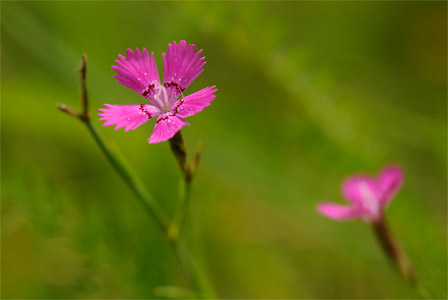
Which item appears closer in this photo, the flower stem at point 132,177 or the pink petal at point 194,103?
the pink petal at point 194,103

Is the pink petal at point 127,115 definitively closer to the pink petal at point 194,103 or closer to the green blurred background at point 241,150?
the pink petal at point 194,103

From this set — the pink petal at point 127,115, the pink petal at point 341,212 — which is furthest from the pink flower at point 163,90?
the pink petal at point 341,212

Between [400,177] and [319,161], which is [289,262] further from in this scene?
[400,177]

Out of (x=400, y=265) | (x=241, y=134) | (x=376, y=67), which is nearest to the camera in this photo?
(x=400, y=265)

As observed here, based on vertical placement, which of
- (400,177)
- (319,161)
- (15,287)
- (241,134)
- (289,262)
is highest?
(400,177)

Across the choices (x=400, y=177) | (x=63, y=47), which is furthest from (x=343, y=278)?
(x=63, y=47)

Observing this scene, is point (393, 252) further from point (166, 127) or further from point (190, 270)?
point (166, 127)
